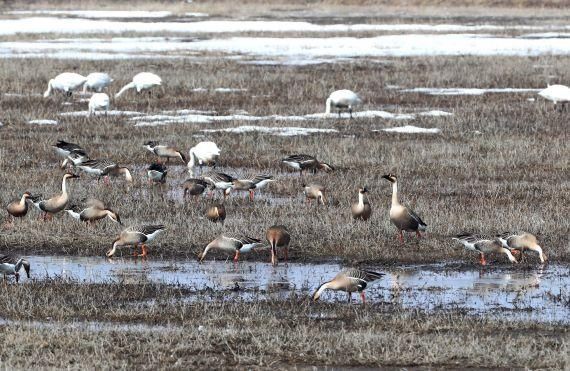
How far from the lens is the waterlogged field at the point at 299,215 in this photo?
29.2 ft

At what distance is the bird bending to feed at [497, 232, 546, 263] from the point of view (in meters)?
12.0

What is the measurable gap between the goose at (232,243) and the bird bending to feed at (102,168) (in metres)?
5.18

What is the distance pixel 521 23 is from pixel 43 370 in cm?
5102

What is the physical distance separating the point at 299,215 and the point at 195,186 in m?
1.86

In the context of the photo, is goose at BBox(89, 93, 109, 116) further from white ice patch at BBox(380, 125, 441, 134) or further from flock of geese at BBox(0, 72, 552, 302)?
white ice patch at BBox(380, 125, 441, 134)

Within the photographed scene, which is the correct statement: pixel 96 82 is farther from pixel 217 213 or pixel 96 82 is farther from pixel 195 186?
pixel 217 213

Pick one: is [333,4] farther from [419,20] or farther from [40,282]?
[40,282]

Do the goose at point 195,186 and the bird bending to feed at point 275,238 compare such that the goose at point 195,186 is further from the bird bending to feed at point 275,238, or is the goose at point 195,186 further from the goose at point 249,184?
the bird bending to feed at point 275,238

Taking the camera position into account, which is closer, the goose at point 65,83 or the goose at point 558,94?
the goose at point 558,94

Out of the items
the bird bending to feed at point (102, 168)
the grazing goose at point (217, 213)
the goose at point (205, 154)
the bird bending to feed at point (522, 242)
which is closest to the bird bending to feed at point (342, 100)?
the goose at point (205, 154)

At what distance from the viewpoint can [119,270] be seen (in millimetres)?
12086

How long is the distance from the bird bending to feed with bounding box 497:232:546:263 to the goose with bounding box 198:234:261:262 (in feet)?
8.96

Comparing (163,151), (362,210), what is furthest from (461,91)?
(362,210)

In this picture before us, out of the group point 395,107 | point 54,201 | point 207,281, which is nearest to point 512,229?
point 207,281
